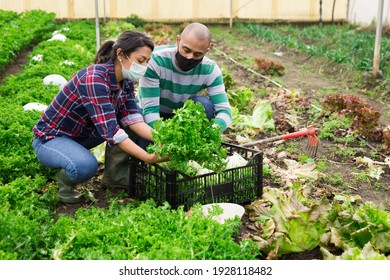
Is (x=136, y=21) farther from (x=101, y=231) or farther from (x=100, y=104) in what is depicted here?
(x=101, y=231)

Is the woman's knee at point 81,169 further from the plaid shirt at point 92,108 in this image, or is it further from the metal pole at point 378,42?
the metal pole at point 378,42

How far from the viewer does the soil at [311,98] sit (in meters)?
5.40

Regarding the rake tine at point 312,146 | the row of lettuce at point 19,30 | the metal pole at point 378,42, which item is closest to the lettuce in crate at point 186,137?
the rake tine at point 312,146

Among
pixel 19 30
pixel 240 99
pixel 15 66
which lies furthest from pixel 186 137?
pixel 19 30

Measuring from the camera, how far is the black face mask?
5.13 m

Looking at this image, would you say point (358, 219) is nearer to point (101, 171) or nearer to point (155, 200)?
point (155, 200)

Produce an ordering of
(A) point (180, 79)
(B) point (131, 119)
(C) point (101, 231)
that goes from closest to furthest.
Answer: (C) point (101, 231) < (B) point (131, 119) < (A) point (180, 79)

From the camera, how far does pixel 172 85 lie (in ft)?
17.9

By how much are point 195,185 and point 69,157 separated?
1.01 metres

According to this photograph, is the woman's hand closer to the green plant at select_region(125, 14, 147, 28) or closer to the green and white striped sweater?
the green and white striped sweater

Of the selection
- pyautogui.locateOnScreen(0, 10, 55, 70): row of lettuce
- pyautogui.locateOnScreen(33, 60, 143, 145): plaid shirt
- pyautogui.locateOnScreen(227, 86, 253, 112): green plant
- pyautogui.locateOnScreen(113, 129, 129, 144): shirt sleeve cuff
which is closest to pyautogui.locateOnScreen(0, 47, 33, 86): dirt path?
pyautogui.locateOnScreen(0, 10, 55, 70): row of lettuce

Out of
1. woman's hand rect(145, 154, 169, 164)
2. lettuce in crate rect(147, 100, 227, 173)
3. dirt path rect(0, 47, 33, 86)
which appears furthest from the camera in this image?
dirt path rect(0, 47, 33, 86)

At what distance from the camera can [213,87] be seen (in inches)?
217

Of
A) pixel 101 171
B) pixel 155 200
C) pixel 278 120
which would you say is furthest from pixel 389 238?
pixel 278 120
